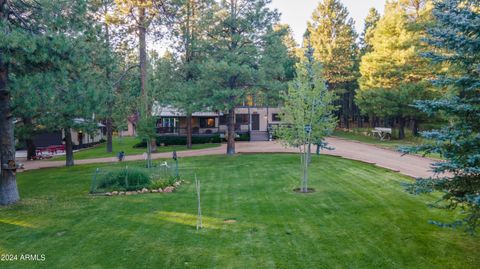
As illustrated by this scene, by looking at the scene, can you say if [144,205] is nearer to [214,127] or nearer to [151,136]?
[151,136]

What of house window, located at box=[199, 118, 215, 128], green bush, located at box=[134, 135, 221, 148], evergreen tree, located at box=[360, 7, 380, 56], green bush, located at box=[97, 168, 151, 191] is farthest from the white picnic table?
green bush, located at box=[97, 168, 151, 191]

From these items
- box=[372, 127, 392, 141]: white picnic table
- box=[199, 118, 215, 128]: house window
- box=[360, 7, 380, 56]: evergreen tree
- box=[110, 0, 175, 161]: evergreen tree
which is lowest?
box=[372, 127, 392, 141]: white picnic table

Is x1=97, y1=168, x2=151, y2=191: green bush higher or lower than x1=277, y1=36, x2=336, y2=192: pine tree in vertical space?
lower

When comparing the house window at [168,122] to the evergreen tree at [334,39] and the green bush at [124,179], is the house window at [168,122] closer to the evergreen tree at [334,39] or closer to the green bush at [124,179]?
the evergreen tree at [334,39]

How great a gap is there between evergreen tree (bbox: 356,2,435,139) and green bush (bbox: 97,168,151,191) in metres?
24.0

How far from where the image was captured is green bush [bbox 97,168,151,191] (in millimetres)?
13914

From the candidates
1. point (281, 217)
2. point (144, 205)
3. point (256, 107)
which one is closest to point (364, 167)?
point (281, 217)

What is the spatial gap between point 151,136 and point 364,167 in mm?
11614

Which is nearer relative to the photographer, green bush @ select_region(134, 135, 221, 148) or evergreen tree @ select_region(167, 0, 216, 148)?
evergreen tree @ select_region(167, 0, 216, 148)

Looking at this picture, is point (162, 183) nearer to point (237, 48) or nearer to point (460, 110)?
point (460, 110)

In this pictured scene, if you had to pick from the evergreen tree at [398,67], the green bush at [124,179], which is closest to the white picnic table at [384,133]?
the evergreen tree at [398,67]

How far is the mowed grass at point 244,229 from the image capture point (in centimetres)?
705

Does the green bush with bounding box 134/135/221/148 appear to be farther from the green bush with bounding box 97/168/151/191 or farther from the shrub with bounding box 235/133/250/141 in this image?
the green bush with bounding box 97/168/151/191

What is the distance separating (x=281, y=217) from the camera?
9859mm
